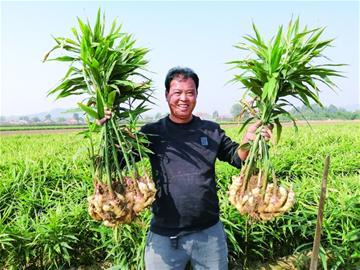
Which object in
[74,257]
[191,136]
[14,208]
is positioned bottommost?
[74,257]

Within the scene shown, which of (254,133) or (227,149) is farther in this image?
(227,149)

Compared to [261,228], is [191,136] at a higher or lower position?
higher

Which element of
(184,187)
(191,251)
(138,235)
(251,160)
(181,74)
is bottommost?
(138,235)

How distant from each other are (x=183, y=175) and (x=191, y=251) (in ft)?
1.58

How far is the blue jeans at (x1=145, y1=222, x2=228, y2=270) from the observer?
2.27 m

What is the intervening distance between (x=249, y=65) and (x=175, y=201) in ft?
2.93

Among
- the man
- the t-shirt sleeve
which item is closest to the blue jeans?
the man

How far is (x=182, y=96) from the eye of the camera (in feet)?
7.28

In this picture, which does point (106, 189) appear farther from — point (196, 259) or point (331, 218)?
point (331, 218)

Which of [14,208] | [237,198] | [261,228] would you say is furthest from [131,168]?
[14,208]

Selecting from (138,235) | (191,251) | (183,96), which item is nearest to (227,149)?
(183,96)

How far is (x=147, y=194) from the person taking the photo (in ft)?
6.19

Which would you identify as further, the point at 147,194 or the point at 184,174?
the point at 184,174

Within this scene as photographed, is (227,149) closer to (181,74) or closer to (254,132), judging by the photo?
(254,132)
